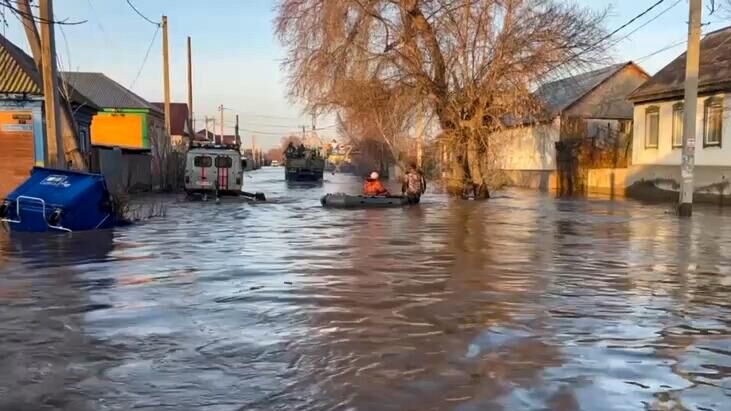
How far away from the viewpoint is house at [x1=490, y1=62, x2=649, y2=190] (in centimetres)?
4244

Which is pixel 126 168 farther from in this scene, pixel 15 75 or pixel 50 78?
pixel 50 78

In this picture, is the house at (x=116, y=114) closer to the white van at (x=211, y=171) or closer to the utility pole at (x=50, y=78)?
the white van at (x=211, y=171)

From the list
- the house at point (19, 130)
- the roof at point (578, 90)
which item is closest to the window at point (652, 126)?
the roof at point (578, 90)

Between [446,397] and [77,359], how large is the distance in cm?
303

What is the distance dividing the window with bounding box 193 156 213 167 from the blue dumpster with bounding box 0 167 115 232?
1313cm

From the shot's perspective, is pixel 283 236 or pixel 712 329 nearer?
pixel 712 329

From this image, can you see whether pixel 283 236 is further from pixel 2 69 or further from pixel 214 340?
pixel 2 69

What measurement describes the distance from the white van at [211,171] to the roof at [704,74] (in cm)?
1895

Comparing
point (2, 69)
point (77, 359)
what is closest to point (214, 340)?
point (77, 359)

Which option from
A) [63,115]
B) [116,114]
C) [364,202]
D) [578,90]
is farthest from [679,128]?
[116,114]

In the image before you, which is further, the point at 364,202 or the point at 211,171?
the point at 211,171

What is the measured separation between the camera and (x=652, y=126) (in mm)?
34375

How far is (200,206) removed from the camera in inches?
1037

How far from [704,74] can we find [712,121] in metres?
2.05
